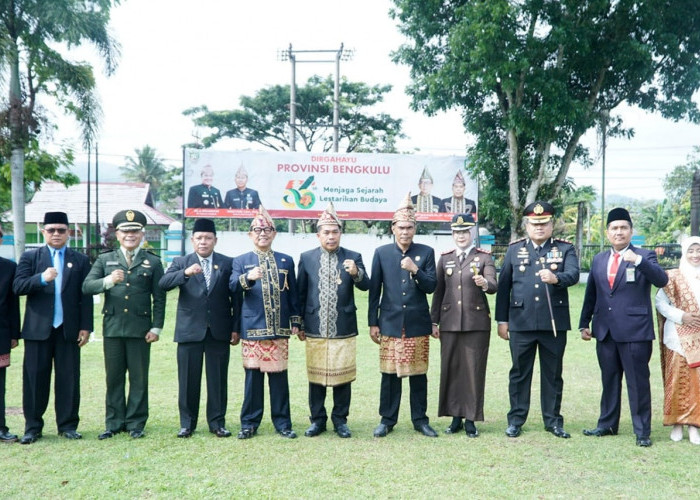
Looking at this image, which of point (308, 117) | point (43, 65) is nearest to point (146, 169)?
point (308, 117)

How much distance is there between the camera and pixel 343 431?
5.29m

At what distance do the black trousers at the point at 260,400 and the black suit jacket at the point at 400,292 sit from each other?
2.98 feet

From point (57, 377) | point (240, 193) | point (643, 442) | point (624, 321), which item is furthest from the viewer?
point (240, 193)

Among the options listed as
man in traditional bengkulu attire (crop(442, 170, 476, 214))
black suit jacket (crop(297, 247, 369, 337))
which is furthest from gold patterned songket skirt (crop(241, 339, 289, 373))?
man in traditional bengkulu attire (crop(442, 170, 476, 214))

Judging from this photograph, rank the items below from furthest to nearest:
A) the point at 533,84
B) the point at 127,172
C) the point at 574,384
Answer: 1. the point at 127,172
2. the point at 533,84
3. the point at 574,384

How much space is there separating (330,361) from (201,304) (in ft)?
3.64

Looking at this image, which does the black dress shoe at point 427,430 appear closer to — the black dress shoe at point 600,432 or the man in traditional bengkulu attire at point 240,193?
the black dress shoe at point 600,432

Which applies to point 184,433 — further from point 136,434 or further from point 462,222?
point 462,222

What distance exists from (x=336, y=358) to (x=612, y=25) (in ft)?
50.0

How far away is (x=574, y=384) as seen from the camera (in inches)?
296

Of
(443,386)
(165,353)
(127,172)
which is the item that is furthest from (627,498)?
(127,172)

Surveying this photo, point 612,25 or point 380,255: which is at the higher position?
point 612,25

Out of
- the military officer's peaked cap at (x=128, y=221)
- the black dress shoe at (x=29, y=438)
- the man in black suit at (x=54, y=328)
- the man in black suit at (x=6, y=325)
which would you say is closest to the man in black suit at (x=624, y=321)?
the military officer's peaked cap at (x=128, y=221)

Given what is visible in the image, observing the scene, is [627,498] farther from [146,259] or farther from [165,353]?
[165,353]
